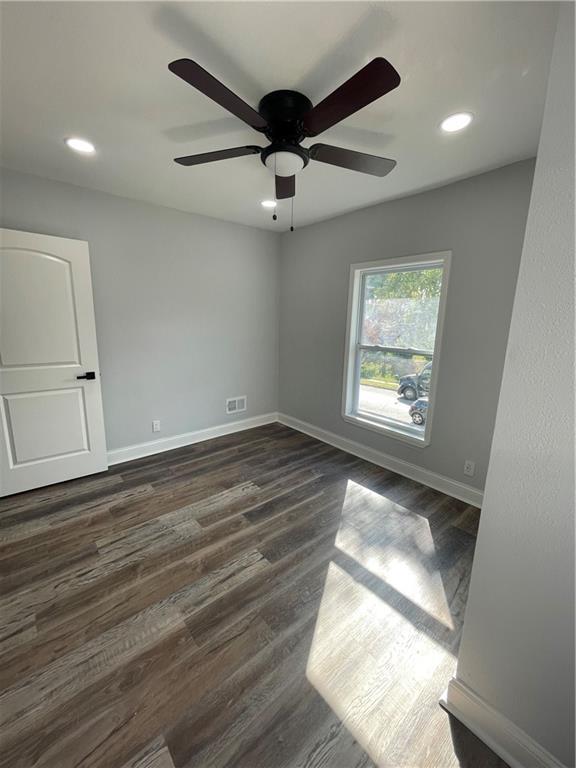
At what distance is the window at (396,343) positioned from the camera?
2.74m

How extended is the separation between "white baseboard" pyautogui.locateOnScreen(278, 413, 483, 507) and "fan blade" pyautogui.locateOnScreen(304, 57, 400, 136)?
2.72 m

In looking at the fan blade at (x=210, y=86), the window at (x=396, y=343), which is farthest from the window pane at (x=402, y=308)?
the fan blade at (x=210, y=86)

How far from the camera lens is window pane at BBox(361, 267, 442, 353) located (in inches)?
108

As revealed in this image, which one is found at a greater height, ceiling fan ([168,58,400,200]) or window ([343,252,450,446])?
ceiling fan ([168,58,400,200])

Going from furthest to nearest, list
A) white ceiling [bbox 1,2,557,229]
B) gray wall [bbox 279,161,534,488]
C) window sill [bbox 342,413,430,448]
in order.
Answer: window sill [bbox 342,413,430,448]
gray wall [bbox 279,161,534,488]
white ceiling [bbox 1,2,557,229]

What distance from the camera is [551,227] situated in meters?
0.87

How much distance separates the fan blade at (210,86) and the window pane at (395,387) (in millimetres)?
2262

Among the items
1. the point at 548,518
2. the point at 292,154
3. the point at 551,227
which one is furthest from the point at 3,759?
the point at 292,154

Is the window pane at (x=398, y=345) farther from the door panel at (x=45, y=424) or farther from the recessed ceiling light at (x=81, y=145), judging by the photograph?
the door panel at (x=45, y=424)

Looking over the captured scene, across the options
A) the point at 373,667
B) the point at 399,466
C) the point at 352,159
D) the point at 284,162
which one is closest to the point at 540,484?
the point at 373,667

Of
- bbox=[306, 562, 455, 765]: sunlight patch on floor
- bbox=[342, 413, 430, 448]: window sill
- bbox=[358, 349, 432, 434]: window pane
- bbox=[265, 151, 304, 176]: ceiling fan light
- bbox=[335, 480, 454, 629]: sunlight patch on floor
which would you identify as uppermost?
bbox=[265, 151, 304, 176]: ceiling fan light

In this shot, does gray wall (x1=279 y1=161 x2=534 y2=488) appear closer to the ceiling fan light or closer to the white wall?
the ceiling fan light

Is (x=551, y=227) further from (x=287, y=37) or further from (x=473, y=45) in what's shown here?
(x=287, y=37)

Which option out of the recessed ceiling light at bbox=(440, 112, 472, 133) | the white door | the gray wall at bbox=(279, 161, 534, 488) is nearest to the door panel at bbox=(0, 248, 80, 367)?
the white door
